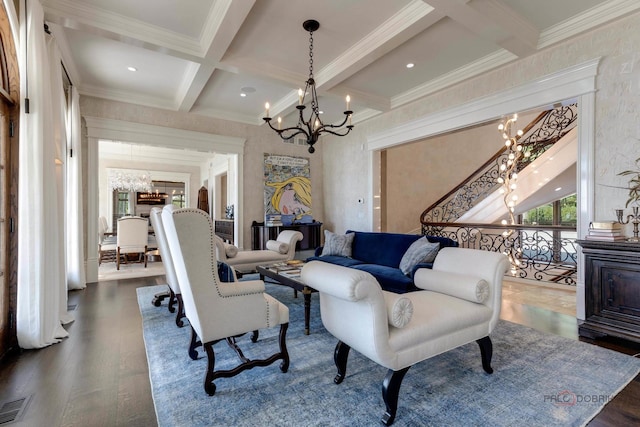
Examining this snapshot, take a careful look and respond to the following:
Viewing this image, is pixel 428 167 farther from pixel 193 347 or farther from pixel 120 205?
pixel 120 205

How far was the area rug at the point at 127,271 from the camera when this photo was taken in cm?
532

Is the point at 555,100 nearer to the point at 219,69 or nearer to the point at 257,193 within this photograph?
the point at 219,69

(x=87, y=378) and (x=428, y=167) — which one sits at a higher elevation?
(x=428, y=167)

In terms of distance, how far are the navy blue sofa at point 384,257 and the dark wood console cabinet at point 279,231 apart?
1685 mm

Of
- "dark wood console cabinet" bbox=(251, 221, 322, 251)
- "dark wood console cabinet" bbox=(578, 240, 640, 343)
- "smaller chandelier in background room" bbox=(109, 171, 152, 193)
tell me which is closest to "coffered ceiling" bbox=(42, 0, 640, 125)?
"dark wood console cabinet" bbox=(578, 240, 640, 343)

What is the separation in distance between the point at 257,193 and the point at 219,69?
2.82 m

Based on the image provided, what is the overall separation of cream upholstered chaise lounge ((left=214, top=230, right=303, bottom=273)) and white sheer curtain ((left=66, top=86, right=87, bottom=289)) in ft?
6.35

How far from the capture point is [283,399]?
5.93 feet

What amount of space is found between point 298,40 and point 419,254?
9.31 ft

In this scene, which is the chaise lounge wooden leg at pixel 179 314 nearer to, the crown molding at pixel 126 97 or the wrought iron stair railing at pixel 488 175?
the crown molding at pixel 126 97

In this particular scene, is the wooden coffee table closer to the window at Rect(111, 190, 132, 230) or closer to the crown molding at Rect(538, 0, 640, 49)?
the crown molding at Rect(538, 0, 640, 49)

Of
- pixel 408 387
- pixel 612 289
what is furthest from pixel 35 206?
pixel 612 289

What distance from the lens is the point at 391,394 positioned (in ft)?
5.27

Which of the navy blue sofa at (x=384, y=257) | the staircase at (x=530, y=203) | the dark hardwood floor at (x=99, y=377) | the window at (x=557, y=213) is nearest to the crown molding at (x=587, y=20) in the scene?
the staircase at (x=530, y=203)
